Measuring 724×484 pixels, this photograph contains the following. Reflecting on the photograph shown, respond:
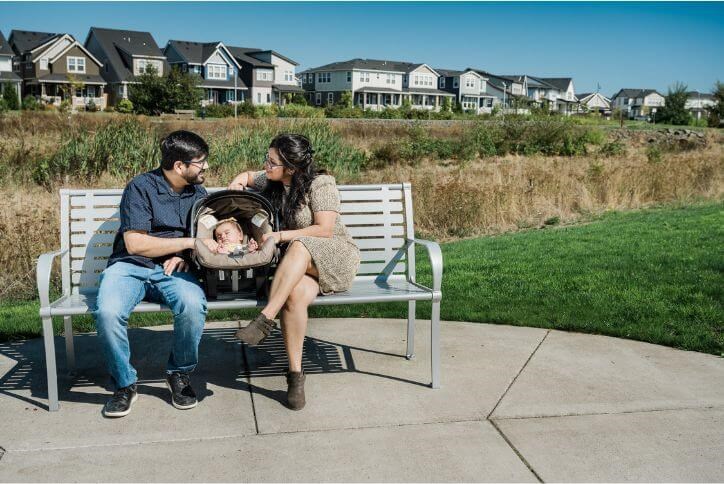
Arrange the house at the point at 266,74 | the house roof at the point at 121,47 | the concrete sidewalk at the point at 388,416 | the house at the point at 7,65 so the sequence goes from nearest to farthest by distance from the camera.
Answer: the concrete sidewalk at the point at 388,416
the house at the point at 7,65
the house roof at the point at 121,47
the house at the point at 266,74

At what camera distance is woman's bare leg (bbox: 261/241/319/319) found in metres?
3.88

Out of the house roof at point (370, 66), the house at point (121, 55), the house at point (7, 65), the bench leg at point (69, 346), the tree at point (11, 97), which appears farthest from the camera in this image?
the house roof at point (370, 66)

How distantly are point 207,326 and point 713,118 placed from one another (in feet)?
226

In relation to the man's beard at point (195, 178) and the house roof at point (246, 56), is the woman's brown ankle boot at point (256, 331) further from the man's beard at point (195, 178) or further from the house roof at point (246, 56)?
the house roof at point (246, 56)

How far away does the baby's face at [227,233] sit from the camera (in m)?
4.20

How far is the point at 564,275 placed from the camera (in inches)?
276

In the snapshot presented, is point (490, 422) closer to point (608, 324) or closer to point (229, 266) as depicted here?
point (229, 266)

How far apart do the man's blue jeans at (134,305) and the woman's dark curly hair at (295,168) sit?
70 cm

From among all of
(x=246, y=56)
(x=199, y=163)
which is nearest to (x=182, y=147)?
(x=199, y=163)

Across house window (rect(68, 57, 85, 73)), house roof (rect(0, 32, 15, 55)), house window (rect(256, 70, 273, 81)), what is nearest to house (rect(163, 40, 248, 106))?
house window (rect(256, 70, 273, 81))

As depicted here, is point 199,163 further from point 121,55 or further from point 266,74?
point 266,74

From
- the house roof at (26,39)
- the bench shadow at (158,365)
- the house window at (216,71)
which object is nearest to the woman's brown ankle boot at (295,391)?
the bench shadow at (158,365)

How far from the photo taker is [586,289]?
253 inches

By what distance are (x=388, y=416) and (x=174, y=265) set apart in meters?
1.45
